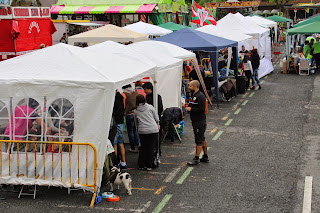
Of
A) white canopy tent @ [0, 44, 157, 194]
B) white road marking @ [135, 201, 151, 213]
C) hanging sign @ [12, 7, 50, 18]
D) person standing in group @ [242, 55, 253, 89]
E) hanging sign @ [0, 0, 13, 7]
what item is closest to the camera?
white road marking @ [135, 201, 151, 213]

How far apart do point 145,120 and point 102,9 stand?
2888 cm

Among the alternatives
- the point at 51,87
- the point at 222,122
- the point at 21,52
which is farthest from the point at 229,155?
the point at 21,52

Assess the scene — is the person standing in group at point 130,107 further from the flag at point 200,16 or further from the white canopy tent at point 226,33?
the flag at point 200,16

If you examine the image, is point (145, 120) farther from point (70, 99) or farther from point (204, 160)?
point (70, 99)

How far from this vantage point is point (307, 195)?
8891 mm

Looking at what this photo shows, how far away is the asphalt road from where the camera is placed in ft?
27.6

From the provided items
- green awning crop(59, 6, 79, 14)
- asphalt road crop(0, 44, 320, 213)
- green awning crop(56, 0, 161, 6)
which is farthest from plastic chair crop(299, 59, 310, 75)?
green awning crop(59, 6, 79, 14)

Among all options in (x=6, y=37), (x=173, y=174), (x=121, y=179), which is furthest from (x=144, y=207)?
(x=6, y=37)

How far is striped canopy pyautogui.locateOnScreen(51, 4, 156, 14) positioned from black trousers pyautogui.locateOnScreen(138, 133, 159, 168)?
26.3 metres

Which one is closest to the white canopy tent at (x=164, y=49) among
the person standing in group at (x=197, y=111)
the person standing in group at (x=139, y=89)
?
the person standing in group at (x=139, y=89)

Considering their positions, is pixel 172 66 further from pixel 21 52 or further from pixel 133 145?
pixel 21 52

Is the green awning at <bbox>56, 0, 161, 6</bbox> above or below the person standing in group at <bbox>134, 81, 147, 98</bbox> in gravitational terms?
above

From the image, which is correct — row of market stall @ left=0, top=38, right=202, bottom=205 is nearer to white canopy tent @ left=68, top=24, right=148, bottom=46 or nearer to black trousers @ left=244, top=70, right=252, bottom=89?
white canopy tent @ left=68, top=24, right=148, bottom=46

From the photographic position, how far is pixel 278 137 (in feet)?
44.0
